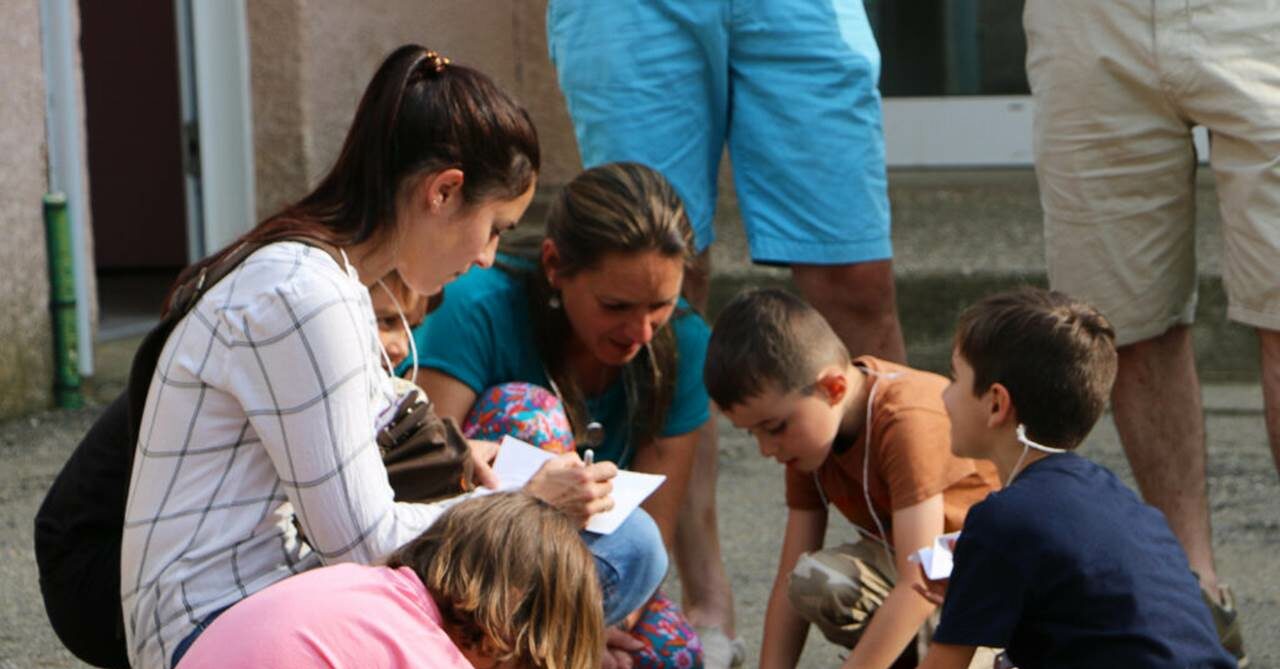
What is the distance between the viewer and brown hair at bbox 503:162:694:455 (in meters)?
2.95

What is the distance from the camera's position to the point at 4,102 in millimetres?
4781

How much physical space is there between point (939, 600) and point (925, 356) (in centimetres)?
303

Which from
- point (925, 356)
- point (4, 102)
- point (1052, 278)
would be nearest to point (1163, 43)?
point (1052, 278)

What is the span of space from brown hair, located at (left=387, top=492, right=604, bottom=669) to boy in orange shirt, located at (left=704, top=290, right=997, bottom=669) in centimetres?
83

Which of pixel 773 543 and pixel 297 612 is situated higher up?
pixel 297 612

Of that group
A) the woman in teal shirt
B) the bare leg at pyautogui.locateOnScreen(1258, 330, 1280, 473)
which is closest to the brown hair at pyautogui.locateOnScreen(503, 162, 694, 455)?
the woman in teal shirt

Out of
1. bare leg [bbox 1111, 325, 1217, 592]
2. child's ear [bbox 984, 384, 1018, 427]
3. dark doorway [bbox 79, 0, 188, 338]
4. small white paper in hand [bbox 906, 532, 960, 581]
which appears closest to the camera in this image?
child's ear [bbox 984, 384, 1018, 427]

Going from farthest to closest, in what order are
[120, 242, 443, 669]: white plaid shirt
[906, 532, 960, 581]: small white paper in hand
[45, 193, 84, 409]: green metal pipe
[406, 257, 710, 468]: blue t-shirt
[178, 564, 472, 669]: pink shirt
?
[45, 193, 84, 409]: green metal pipe, [406, 257, 710, 468]: blue t-shirt, [906, 532, 960, 581]: small white paper in hand, [120, 242, 443, 669]: white plaid shirt, [178, 564, 472, 669]: pink shirt

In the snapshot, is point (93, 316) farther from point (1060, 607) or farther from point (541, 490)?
point (1060, 607)

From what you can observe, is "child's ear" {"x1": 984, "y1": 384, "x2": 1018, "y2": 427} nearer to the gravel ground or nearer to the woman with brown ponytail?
the woman with brown ponytail

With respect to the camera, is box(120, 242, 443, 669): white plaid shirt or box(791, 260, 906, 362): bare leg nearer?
box(120, 242, 443, 669): white plaid shirt

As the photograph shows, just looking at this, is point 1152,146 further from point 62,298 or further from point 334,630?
point 62,298

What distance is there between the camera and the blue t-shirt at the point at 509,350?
309 cm

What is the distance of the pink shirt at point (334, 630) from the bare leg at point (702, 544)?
4.30 ft
